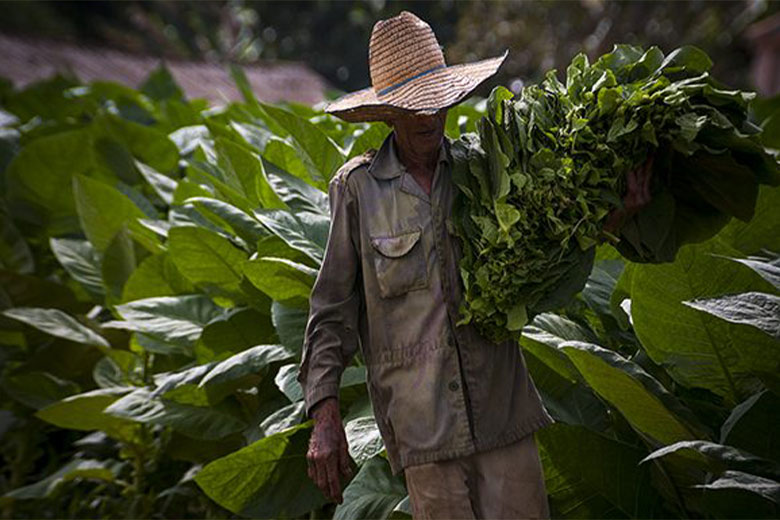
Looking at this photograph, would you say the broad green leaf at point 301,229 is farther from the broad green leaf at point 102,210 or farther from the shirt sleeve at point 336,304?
the broad green leaf at point 102,210

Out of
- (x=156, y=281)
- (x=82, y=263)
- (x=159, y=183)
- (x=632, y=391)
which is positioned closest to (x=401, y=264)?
(x=632, y=391)

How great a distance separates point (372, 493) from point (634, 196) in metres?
1.11

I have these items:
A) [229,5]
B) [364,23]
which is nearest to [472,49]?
[364,23]

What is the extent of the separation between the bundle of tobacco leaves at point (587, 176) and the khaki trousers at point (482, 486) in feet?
0.83

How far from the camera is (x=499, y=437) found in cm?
233

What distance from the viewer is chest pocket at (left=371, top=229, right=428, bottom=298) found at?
235 centimetres

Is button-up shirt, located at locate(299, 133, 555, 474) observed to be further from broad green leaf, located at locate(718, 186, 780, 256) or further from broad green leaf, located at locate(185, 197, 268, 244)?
broad green leaf, located at locate(185, 197, 268, 244)

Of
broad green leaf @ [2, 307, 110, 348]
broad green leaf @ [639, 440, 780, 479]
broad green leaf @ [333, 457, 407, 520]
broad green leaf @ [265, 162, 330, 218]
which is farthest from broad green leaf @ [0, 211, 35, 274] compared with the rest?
broad green leaf @ [639, 440, 780, 479]

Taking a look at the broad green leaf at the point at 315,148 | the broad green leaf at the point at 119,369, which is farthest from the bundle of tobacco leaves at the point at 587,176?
the broad green leaf at the point at 119,369

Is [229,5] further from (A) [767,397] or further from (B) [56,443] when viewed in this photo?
(A) [767,397]

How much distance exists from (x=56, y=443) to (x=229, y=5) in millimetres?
36547

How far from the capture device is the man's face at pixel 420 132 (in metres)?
2.36

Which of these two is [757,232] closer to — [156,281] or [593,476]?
[593,476]

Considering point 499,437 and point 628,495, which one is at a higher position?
point 499,437
